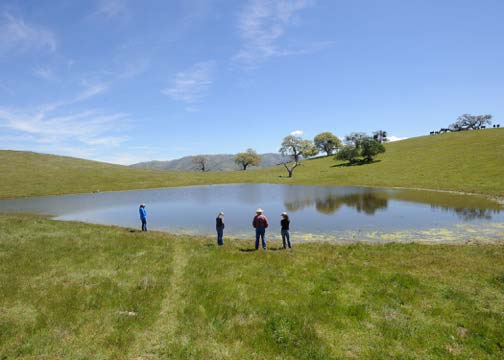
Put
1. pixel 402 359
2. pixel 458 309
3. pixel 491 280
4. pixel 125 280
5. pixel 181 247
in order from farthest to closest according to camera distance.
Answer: pixel 181 247 < pixel 125 280 < pixel 491 280 < pixel 458 309 < pixel 402 359

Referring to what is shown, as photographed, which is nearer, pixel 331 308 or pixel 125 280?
pixel 331 308

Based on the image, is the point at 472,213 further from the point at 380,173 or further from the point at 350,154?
the point at 350,154

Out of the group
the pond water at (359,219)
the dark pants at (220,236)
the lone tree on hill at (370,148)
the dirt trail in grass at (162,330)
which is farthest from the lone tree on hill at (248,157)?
the dirt trail in grass at (162,330)

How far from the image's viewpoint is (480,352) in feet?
26.3

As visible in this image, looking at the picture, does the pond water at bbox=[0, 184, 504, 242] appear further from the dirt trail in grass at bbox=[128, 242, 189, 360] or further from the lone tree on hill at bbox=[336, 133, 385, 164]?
the lone tree on hill at bbox=[336, 133, 385, 164]

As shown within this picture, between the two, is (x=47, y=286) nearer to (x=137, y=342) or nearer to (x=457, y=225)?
(x=137, y=342)

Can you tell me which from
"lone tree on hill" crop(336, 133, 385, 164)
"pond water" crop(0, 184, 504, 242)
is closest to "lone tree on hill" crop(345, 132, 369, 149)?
"lone tree on hill" crop(336, 133, 385, 164)

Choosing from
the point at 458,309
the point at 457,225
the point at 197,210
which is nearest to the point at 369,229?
the point at 457,225

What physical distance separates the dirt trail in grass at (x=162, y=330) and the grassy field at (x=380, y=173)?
181 ft

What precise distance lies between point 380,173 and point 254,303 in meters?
82.6

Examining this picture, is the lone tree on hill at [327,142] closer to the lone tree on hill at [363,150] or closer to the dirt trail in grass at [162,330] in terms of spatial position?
the lone tree on hill at [363,150]

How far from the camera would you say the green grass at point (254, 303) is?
842 cm

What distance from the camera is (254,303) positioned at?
1113cm

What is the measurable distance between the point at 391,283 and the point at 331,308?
4145 millimetres
